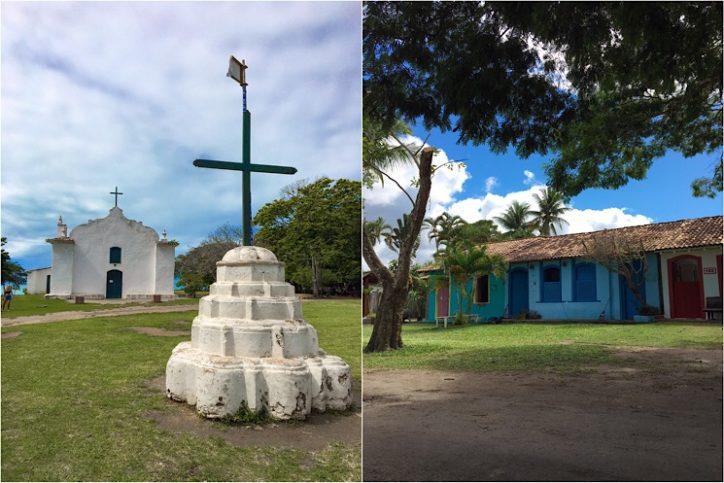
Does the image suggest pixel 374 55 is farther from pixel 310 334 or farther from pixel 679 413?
pixel 679 413

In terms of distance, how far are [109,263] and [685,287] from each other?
69.8ft

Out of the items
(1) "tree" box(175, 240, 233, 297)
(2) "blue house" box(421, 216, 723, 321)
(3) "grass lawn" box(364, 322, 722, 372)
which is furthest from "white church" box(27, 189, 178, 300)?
(3) "grass lawn" box(364, 322, 722, 372)

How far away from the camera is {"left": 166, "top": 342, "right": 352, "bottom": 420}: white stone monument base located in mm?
4254

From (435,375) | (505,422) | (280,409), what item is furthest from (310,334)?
(505,422)

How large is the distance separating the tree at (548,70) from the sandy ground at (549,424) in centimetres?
184

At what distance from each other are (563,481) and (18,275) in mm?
22263

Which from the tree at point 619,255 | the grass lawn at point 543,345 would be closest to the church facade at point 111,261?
the grass lawn at point 543,345

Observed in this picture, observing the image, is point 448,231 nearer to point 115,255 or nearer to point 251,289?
point 251,289

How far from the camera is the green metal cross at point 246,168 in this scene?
17.5 ft

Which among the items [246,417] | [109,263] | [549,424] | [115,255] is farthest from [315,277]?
[549,424]

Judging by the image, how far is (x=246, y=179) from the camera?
17.7 feet

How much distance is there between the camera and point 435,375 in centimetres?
458

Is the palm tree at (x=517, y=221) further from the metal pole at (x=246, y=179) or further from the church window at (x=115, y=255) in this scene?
the church window at (x=115, y=255)

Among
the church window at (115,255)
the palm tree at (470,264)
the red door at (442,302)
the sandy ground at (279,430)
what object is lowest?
the sandy ground at (279,430)
